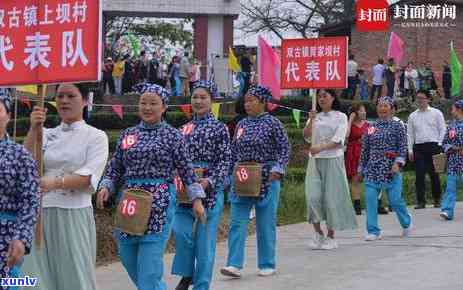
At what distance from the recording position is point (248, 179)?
30.3 ft

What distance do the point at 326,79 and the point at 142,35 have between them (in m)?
38.7

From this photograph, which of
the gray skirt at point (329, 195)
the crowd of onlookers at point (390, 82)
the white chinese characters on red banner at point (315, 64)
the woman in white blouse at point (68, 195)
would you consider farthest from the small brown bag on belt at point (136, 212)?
the crowd of onlookers at point (390, 82)

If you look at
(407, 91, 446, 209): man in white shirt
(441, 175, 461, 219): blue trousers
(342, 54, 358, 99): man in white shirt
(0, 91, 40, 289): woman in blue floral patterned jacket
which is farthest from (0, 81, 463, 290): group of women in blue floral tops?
(342, 54, 358, 99): man in white shirt

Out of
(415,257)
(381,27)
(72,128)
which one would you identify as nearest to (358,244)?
(415,257)

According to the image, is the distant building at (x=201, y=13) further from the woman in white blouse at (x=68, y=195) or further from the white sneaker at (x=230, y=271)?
the woman in white blouse at (x=68, y=195)

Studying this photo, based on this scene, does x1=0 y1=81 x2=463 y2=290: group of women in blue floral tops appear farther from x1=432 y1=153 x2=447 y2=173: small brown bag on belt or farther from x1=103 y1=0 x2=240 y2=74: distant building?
x1=103 y1=0 x2=240 y2=74: distant building

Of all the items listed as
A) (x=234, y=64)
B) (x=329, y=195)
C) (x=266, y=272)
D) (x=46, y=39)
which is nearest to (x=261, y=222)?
(x=266, y=272)

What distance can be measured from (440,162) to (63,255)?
913cm

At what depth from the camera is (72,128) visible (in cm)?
665

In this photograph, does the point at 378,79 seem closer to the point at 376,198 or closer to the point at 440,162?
the point at 440,162

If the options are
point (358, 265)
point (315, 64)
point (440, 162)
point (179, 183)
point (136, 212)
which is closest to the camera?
point (136, 212)

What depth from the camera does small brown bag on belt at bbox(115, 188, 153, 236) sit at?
6.96m

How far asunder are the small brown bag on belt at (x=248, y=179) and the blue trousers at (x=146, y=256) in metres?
2.09

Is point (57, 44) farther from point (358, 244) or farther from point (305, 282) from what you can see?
point (358, 244)
